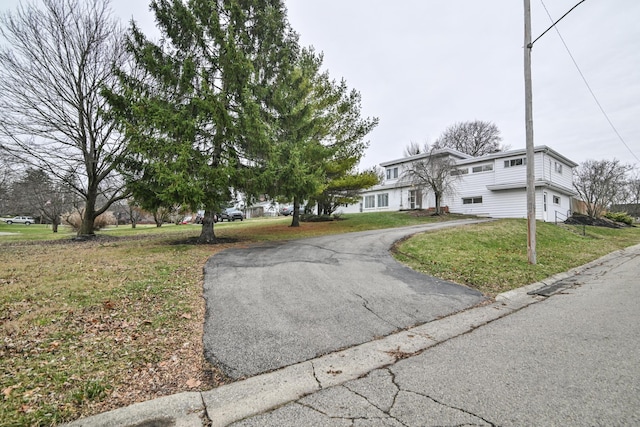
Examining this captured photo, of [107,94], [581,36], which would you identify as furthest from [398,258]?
[581,36]

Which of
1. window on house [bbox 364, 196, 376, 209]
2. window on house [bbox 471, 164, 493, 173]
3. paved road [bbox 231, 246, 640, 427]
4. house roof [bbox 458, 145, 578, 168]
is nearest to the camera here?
paved road [bbox 231, 246, 640, 427]

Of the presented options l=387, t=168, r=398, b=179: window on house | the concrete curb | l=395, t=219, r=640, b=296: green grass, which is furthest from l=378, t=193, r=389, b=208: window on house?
the concrete curb

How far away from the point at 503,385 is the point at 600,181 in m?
46.0

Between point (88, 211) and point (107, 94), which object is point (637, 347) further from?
point (88, 211)

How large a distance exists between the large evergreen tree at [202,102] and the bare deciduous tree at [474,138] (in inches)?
1483

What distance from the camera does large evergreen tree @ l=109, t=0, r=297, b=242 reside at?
923 cm

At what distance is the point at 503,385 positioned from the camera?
2.74m

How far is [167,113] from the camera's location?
9203 millimetres

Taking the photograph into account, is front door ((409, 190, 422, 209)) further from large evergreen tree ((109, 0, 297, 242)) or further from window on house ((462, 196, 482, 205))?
large evergreen tree ((109, 0, 297, 242))

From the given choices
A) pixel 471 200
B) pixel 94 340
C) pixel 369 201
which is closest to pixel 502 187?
pixel 471 200

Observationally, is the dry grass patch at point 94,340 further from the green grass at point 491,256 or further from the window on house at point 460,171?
the window on house at point 460,171

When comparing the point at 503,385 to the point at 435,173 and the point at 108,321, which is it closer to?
the point at 108,321

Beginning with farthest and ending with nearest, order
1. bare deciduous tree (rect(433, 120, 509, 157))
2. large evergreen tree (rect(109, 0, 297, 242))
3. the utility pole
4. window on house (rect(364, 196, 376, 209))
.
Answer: bare deciduous tree (rect(433, 120, 509, 157))
window on house (rect(364, 196, 376, 209))
large evergreen tree (rect(109, 0, 297, 242))
the utility pole

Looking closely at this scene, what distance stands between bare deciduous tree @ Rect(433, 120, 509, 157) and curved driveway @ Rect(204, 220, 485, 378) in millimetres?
41557
